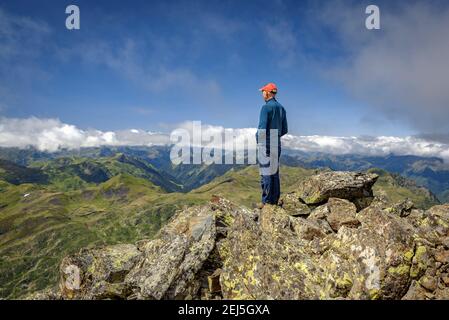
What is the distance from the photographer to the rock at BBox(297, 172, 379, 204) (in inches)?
958

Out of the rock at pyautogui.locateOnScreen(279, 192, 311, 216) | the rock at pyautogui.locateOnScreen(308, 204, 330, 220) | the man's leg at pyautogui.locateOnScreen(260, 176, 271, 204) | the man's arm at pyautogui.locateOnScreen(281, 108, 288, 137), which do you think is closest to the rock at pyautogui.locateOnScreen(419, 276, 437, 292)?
the rock at pyautogui.locateOnScreen(308, 204, 330, 220)

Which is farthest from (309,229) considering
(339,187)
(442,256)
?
(339,187)

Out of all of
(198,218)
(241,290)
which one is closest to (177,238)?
(198,218)

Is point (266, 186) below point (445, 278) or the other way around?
the other way around

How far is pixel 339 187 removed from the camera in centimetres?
2431

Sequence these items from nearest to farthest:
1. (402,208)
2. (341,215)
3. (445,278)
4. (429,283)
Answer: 1. (429,283)
2. (445,278)
3. (341,215)
4. (402,208)

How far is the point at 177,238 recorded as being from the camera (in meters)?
17.8

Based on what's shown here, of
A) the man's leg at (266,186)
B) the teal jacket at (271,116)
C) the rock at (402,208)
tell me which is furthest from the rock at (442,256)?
the teal jacket at (271,116)

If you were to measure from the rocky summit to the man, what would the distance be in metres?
2.32

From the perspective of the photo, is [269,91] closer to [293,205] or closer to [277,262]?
[293,205]

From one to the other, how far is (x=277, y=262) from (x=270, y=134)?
27.3 feet
